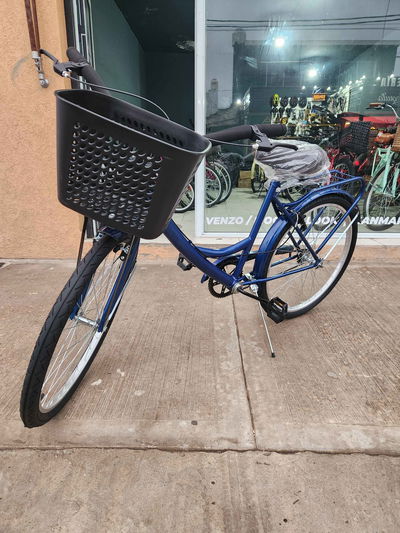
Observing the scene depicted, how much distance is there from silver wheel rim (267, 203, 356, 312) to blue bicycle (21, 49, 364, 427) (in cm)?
2

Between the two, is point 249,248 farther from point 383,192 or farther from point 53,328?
point 383,192

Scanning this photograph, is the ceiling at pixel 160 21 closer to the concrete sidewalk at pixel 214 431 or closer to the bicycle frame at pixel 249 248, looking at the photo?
the bicycle frame at pixel 249 248

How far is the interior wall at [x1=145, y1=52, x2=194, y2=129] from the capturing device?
9.16 meters

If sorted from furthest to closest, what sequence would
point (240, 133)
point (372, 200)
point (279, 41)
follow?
point (372, 200) → point (279, 41) → point (240, 133)

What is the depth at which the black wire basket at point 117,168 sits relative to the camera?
1.03 m

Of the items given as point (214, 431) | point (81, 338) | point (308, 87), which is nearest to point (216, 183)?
point (308, 87)

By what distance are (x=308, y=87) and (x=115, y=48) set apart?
3.46 m

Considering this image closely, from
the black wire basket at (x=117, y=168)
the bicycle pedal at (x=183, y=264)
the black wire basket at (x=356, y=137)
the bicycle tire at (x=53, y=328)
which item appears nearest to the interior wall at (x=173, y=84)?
the black wire basket at (x=356, y=137)

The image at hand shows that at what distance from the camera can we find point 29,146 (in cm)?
327

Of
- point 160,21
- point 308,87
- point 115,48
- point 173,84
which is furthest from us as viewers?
point 173,84

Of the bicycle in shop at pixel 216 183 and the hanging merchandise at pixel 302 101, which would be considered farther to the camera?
the bicycle in shop at pixel 216 183

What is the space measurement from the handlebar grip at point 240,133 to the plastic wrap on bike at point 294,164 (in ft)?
0.67

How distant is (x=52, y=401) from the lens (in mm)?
1701

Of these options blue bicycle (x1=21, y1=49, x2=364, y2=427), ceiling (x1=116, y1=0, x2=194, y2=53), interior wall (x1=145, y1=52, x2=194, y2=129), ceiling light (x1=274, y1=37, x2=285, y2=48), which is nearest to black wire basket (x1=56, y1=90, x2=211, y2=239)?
blue bicycle (x1=21, y1=49, x2=364, y2=427)
